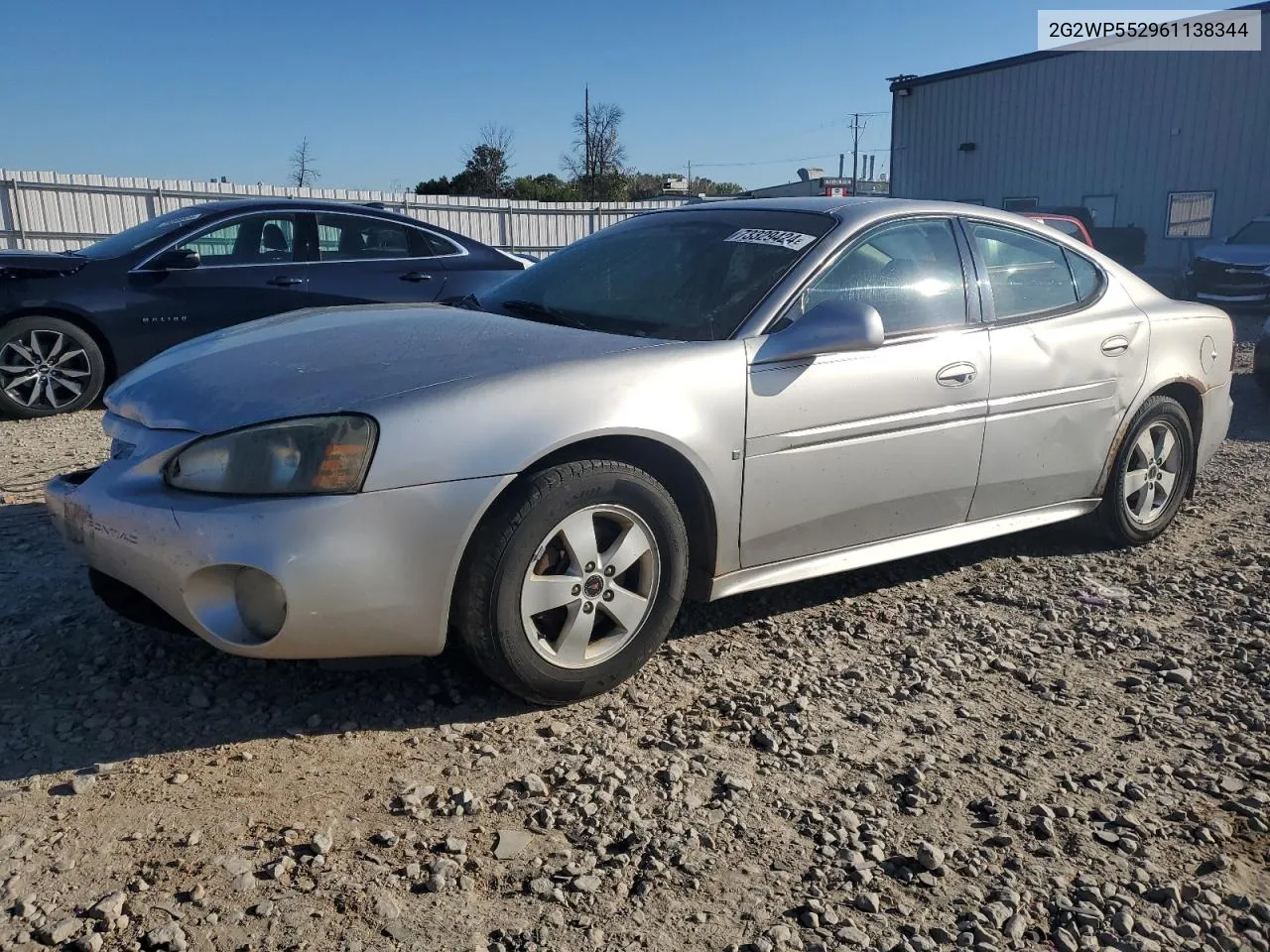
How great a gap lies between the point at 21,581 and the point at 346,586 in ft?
6.30

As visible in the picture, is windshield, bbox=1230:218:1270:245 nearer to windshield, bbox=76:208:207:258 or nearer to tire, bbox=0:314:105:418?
windshield, bbox=76:208:207:258

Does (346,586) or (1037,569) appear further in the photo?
(1037,569)

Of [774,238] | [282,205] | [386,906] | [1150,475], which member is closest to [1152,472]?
[1150,475]

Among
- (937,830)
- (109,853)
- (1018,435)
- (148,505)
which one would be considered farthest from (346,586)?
(1018,435)

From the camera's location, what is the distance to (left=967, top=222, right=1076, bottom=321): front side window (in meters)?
4.16

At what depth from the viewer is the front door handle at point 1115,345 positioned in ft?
14.6

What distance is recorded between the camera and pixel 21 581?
3.90 meters

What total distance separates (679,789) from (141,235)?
6.62 m

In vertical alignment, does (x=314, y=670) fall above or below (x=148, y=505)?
below

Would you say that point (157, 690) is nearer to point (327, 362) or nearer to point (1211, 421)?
point (327, 362)

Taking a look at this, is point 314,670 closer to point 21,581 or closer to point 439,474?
point 439,474

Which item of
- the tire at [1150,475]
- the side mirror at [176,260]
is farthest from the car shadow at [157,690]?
the side mirror at [176,260]

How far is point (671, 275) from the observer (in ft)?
12.7

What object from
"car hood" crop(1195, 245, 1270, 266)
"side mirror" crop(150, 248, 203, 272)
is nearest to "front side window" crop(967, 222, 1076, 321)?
"side mirror" crop(150, 248, 203, 272)
